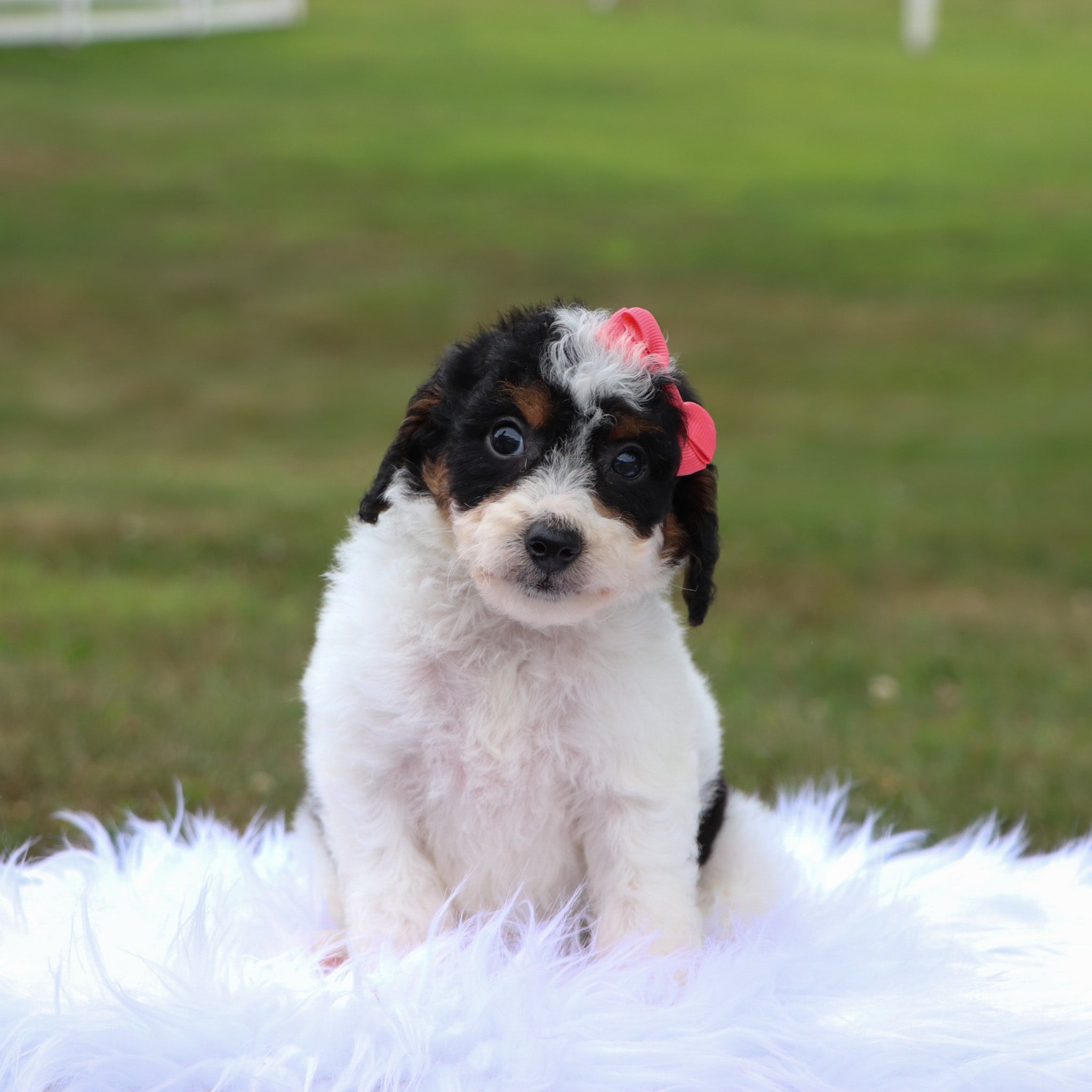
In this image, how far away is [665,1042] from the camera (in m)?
3.04

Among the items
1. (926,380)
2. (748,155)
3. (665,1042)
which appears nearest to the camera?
(665,1042)

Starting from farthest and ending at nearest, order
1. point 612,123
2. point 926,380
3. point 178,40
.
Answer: point 178,40 → point 612,123 → point 926,380

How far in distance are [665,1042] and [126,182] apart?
21.8 m

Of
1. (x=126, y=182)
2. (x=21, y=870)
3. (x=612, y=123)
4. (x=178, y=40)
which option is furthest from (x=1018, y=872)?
(x=178, y=40)

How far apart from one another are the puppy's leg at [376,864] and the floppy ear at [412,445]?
2.09ft

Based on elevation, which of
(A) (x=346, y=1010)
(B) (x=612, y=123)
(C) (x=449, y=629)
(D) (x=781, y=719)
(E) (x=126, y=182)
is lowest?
(D) (x=781, y=719)

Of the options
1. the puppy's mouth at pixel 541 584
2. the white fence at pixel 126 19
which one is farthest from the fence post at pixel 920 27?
the puppy's mouth at pixel 541 584

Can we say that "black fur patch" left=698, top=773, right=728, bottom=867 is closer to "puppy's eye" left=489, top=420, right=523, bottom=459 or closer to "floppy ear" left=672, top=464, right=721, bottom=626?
"floppy ear" left=672, top=464, right=721, bottom=626

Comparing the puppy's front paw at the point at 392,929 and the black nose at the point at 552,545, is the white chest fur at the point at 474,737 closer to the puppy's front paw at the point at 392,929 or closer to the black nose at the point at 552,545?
the puppy's front paw at the point at 392,929

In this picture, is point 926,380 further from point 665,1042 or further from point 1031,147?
point 665,1042

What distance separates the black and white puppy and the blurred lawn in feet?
6.82

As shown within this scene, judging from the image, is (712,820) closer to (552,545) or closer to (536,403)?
(552,545)

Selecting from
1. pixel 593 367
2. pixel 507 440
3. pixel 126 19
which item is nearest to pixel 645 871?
pixel 507 440

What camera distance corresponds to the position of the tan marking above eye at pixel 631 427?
2.99m
